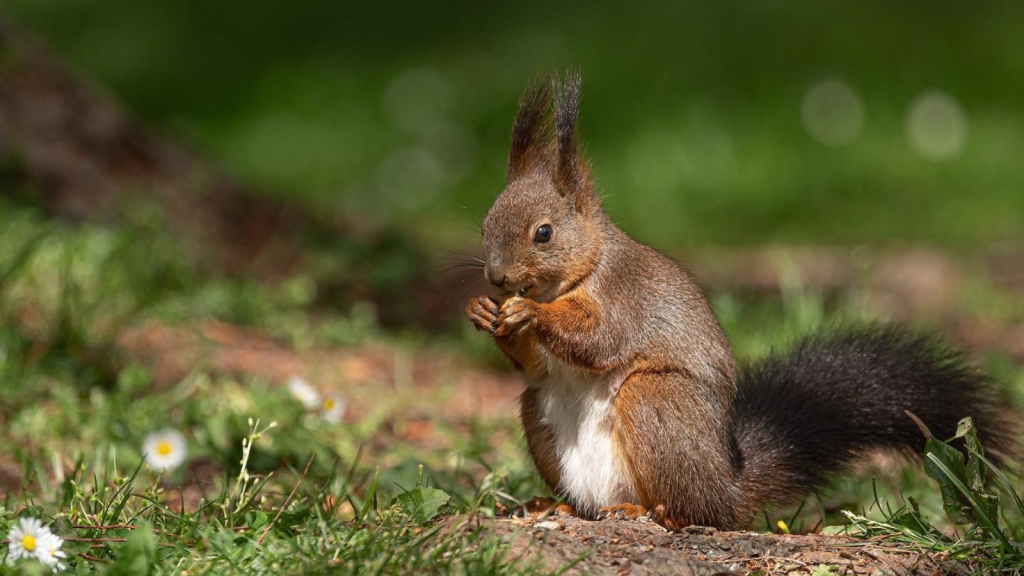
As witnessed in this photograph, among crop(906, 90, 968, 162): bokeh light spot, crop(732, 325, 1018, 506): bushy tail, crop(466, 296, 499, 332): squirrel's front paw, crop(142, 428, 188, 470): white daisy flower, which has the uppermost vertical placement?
crop(906, 90, 968, 162): bokeh light spot

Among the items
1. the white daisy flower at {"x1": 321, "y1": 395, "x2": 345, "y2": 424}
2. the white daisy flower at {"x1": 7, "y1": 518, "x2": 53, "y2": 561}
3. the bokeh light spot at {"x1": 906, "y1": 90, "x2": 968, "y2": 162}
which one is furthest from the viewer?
the bokeh light spot at {"x1": 906, "y1": 90, "x2": 968, "y2": 162}

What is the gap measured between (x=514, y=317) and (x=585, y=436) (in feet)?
1.07

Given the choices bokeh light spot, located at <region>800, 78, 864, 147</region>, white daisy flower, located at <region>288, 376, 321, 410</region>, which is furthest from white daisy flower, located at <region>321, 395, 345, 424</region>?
bokeh light spot, located at <region>800, 78, 864, 147</region>

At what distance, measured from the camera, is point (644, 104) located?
8.76m

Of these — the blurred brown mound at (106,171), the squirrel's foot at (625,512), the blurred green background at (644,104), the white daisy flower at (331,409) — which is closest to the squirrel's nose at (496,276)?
the squirrel's foot at (625,512)

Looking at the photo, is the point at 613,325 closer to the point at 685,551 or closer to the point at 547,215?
the point at 547,215

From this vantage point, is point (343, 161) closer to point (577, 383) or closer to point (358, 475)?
point (358, 475)

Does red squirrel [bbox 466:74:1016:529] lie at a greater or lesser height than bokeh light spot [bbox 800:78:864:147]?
lesser

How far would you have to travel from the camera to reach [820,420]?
2795mm

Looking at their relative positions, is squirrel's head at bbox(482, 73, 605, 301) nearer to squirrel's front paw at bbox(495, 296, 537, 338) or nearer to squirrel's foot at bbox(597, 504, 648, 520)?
squirrel's front paw at bbox(495, 296, 537, 338)

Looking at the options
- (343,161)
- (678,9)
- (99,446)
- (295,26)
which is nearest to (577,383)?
(99,446)

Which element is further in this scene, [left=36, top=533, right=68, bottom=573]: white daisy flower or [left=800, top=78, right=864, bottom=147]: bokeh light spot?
[left=800, top=78, right=864, bottom=147]: bokeh light spot

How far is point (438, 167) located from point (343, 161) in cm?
87

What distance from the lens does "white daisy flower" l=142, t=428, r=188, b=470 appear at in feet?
10.3
